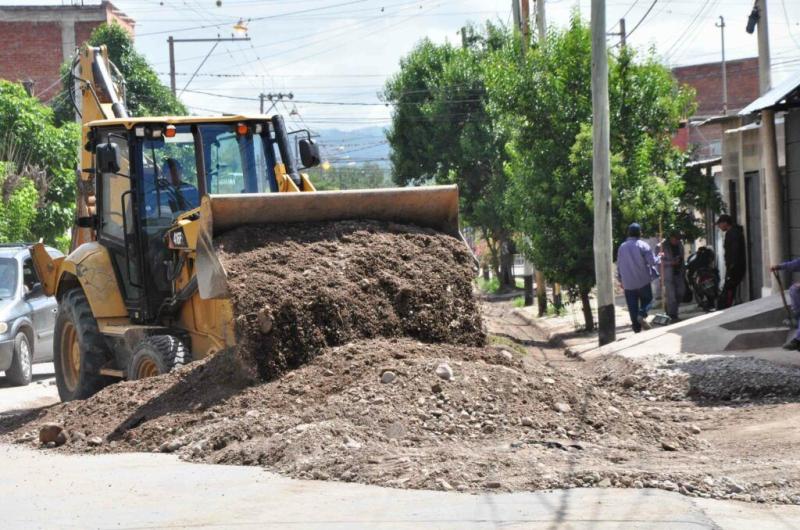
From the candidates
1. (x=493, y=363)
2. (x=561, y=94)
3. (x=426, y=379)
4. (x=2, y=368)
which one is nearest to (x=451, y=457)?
(x=426, y=379)

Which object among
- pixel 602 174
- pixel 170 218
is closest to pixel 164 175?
pixel 170 218

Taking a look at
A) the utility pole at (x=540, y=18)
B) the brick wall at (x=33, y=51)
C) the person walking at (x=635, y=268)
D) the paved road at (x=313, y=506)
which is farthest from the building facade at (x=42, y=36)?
the paved road at (x=313, y=506)

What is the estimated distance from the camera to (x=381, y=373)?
9.98 m

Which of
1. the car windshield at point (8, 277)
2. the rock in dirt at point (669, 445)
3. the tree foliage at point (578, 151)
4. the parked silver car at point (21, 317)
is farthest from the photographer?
the tree foliage at point (578, 151)

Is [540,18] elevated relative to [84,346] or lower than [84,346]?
elevated

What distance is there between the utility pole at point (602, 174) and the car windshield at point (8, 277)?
28.1ft

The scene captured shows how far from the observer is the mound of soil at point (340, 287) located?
10648mm

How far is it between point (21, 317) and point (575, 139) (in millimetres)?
10041

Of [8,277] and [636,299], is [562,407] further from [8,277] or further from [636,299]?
[8,277]

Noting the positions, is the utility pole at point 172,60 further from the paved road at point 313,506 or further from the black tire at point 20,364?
the paved road at point 313,506

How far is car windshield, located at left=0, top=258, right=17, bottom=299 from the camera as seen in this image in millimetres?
17891

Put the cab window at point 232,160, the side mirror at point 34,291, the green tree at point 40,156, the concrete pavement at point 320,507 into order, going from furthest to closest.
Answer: the green tree at point 40,156 < the side mirror at point 34,291 < the cab window at point 232,160 < the concrete pavement at point 320,507

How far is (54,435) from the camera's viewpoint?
10.5 meters

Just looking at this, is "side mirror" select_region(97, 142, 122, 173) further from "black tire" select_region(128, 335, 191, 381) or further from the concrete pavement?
the concrete pavement
